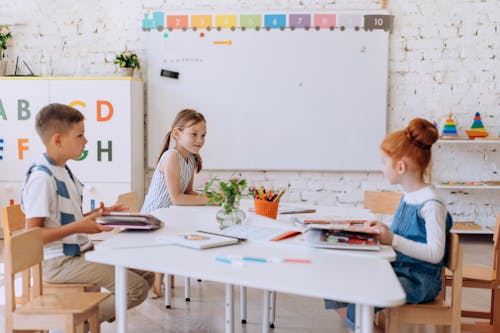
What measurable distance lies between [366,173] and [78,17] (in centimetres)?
277

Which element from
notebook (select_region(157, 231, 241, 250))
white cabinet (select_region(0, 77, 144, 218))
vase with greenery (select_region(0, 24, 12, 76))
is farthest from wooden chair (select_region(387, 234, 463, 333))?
vase with greenery (select_region(0, 24, 12, 76))

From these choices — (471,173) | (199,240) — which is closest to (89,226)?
(199,240)

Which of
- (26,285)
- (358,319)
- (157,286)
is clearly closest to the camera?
(358,319)

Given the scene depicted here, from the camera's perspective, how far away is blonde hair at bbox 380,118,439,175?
2.03m

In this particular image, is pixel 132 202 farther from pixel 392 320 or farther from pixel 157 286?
pixel 392 320

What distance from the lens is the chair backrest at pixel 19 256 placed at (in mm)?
1764

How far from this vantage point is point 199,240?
1.87 m

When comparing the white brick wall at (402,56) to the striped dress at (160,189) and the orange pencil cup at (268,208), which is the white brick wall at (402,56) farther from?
the orange pencil cup at (268,208)

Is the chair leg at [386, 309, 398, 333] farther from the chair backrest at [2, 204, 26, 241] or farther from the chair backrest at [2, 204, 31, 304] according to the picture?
the chair backrest at [2, 204, 26, 241]

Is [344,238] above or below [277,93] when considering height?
below

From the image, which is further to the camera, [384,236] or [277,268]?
[384,236]

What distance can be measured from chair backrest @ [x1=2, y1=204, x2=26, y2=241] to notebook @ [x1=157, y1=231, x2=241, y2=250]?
0.74 metres

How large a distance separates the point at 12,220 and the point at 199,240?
2.96ft

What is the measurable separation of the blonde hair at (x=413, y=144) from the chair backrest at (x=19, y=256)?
1.23 m
